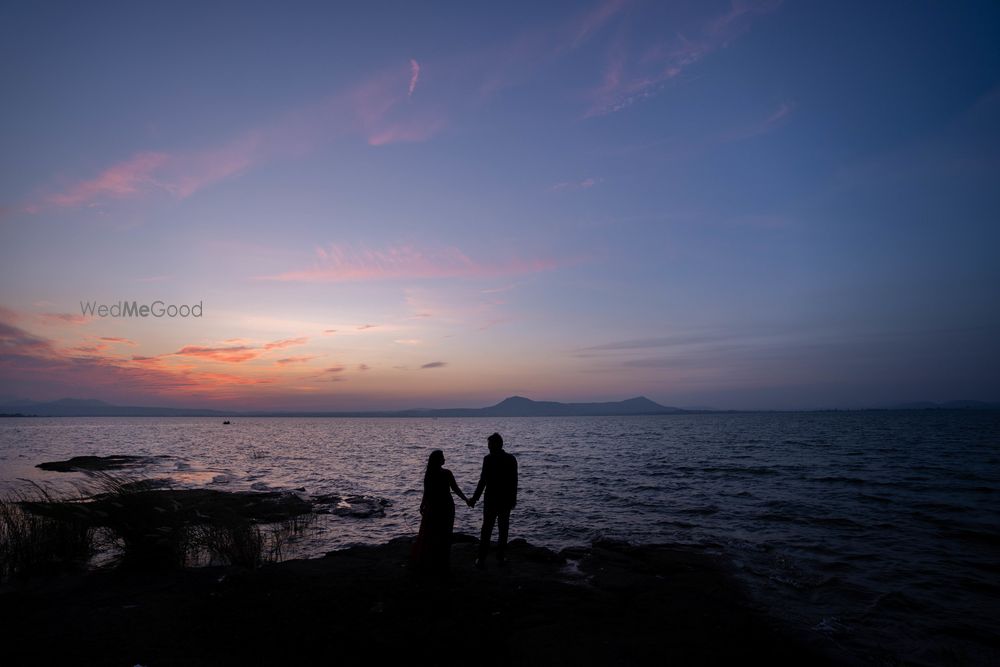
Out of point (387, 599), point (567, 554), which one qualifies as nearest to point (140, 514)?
point (387, 599)

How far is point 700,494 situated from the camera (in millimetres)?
25578

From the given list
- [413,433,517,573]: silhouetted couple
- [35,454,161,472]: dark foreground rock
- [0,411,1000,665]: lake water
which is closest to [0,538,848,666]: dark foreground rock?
[413,433,517,573]: silhouetted couple

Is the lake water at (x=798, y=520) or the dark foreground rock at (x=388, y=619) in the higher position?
the dark foreground rock at (x=388, y=619)

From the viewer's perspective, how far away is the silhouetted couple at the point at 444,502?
33.2 feet

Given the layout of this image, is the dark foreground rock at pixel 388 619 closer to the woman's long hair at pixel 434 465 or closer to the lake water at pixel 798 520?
the woman's long hair at pixel 434 465

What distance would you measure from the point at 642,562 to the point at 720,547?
4081mm

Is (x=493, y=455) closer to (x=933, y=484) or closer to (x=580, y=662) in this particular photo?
(x=580, y=662)

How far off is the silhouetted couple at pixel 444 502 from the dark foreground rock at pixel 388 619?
521 millimetres

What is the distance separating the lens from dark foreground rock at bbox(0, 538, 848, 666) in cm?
695

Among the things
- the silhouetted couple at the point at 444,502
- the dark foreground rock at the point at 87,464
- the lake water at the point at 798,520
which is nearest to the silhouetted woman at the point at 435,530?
the silhouetted couple at the point at 444,502

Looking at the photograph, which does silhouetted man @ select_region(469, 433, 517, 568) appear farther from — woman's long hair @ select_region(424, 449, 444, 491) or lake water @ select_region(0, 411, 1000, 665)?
lake water @ select_region(0, 411, 1000, 665)

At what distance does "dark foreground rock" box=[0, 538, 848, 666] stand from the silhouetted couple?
521 mm

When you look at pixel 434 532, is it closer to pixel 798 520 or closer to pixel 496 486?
pixel 496 486

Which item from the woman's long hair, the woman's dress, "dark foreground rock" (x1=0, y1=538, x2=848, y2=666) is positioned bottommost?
"dark foreground rock" (x1=0, y1=538, x2=848, y2=666)
